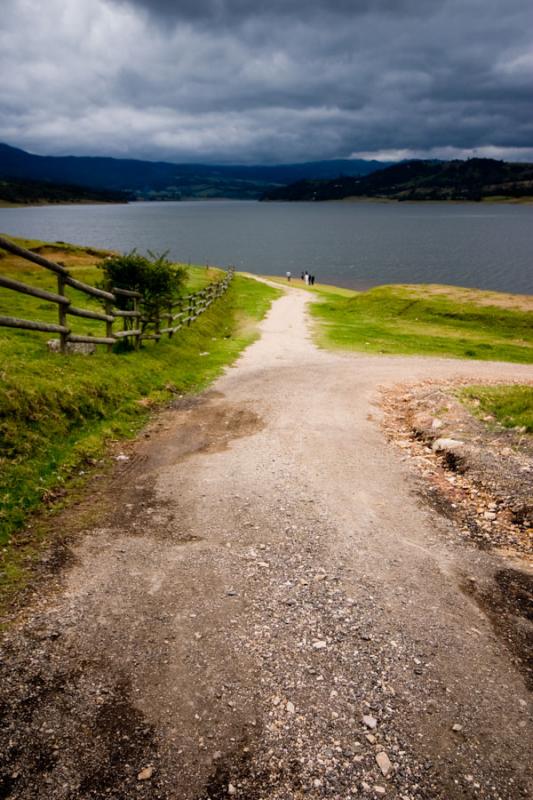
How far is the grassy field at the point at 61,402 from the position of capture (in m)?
7.34

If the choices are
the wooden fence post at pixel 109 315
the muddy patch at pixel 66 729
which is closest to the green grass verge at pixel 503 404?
the muddy patch at pixel 66 729

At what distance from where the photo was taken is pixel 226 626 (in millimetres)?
5293

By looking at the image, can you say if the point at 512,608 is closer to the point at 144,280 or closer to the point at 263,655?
the point at 263,655

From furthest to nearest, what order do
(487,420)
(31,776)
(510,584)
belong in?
(487,420) < (510,584) < (31,776)

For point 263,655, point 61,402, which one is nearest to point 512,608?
point 263,655

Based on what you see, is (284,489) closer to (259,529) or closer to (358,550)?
(259,529)

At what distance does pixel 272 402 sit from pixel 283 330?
14.4 metres

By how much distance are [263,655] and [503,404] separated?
9833 mm

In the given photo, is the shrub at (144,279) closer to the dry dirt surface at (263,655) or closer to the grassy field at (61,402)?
the grassy field at (61,402)

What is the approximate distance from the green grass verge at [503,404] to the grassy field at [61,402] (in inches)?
322

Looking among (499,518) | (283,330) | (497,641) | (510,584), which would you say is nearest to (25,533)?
(497,641)

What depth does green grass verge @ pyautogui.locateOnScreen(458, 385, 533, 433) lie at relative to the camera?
10945 mm

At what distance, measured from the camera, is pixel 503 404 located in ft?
40.0


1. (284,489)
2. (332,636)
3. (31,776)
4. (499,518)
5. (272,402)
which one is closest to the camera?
(31,776)
